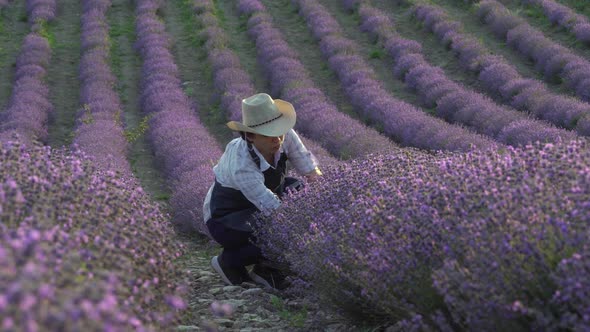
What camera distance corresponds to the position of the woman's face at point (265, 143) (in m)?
4.82

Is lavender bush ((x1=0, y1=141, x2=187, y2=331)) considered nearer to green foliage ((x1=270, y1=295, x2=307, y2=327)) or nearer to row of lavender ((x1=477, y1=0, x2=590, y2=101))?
green foliage ((x1=270, y1=295, x2=307, y2=327))

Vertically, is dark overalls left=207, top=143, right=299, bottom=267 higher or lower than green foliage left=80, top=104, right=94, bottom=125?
higher

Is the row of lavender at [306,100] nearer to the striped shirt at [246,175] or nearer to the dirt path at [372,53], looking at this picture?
the dirt path at [372,53]

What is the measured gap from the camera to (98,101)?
12211 millimetres

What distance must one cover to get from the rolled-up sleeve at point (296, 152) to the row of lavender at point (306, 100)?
3.08ft

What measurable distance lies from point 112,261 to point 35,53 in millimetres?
13329

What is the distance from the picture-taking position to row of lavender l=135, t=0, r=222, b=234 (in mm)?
6973

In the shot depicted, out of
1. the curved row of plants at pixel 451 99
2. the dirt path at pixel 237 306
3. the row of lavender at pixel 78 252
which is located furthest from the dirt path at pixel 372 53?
the row of lavender at pixel 78 252

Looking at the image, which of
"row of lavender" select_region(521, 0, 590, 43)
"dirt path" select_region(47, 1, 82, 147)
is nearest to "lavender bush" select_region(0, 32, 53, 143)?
"dirt path" select_region(47, 1, 82, 147)

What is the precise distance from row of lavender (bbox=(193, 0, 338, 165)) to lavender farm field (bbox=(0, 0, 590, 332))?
0.17 ft

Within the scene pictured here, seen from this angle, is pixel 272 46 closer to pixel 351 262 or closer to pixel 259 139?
pixel 259 139

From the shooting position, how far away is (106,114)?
37.9 feet

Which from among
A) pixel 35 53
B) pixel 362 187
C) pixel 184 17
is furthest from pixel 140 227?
pixel 184 17

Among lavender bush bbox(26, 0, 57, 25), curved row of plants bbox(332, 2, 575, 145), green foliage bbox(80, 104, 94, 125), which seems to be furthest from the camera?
lavender bush bbox(26, 0, 57, 25)
